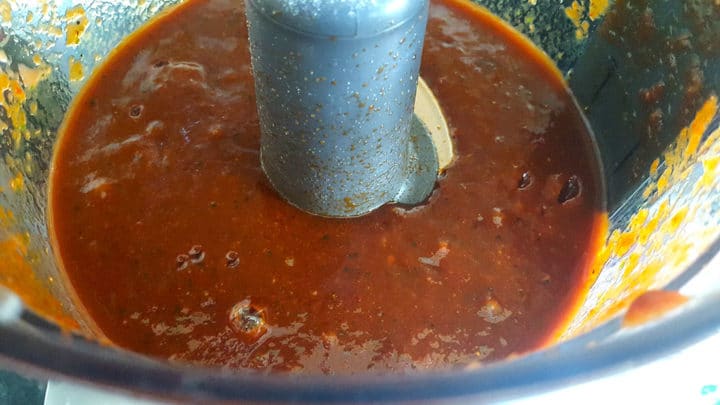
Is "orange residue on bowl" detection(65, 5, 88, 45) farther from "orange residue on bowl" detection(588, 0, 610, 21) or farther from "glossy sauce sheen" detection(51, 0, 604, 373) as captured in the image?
"orange residue on bowl" detection(588, 0, 610, 21)

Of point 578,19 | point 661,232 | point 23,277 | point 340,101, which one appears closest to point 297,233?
point 340,101

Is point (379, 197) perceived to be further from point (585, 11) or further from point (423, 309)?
point (585, 11)

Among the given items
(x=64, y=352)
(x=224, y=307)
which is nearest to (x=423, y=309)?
(x=224, y=307)

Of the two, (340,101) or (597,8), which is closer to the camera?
(340,101)

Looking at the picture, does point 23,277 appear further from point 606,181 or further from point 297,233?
point 606,181

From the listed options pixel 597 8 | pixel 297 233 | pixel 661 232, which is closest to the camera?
pixel 661 232

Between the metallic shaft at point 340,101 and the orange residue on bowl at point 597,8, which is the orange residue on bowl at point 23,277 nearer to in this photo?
the metallic shaft at point 340,101
